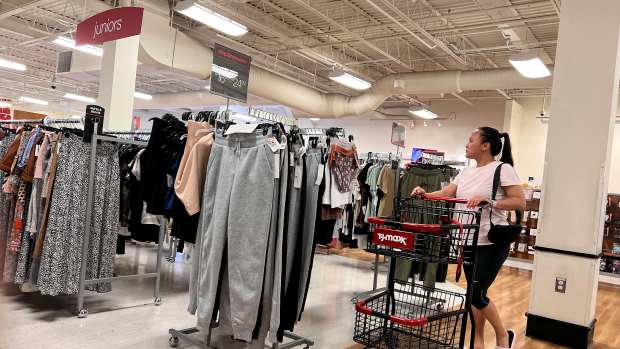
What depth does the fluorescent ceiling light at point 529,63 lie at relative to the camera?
23.9 feet

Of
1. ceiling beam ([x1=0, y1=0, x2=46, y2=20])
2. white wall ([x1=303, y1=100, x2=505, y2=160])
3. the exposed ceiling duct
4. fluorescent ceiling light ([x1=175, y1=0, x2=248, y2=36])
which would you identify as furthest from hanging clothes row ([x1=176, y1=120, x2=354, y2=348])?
white wall ([x1=303, y1=100, x2=505, y2=160])

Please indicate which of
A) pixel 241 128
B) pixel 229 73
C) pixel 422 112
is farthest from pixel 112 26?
pixel 422 112

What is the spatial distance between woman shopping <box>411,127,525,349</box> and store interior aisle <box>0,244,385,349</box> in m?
1.18

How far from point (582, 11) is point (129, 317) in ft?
16.1

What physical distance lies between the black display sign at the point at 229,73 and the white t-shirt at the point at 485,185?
1896 millimetres

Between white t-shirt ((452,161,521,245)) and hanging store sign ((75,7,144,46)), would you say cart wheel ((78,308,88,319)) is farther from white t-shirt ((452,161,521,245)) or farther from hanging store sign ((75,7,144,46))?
white t-shirt ((452,161,521,245))

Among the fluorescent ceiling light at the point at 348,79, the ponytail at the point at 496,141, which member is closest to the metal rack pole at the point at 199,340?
the ponytail at the point at 496,141

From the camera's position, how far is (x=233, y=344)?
340 centimetres

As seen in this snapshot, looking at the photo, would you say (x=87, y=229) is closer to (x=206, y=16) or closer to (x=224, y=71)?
(x=224, y=71)

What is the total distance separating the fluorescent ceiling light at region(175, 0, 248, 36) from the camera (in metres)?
6.52

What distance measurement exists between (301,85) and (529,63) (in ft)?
21.6

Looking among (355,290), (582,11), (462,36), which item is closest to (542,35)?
(462,36)

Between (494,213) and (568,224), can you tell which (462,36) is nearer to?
(568,224)

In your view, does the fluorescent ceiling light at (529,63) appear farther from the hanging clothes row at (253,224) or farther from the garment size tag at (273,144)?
the garment size tag at (273,144)
